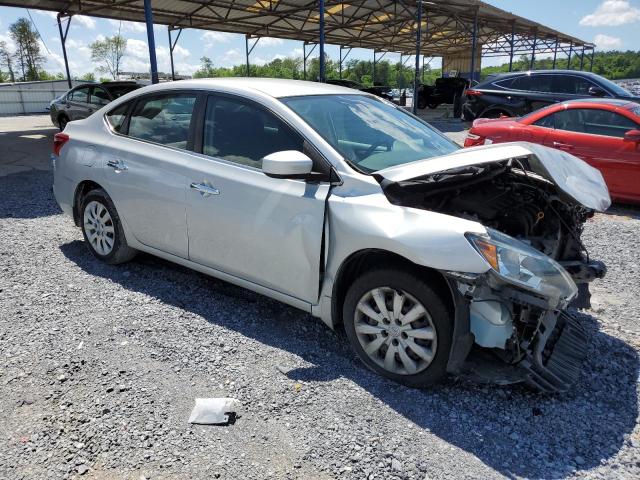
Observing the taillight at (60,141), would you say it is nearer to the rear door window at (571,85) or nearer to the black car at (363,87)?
the rear door window at (571,85)

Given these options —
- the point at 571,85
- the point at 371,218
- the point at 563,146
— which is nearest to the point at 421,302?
the point at 371,218

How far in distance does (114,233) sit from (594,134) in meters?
6.10

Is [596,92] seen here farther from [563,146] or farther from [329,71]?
[329,71]

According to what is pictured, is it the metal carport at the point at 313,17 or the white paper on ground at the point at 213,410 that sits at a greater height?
the metal carport at the point at 313,17

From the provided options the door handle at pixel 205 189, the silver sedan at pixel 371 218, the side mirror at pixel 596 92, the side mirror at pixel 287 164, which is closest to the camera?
the silver sedan at pixel 371 218

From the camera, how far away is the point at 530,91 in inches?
450

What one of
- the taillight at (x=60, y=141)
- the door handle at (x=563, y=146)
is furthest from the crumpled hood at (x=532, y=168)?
the door handle at (x=563, y=146)

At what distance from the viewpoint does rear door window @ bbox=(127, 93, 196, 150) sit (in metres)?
3.67

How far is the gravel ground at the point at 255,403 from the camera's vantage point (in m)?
2.20

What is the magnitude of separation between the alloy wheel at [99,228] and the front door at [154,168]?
284 mm

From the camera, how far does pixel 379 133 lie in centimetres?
345

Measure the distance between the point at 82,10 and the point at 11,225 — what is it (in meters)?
13.7

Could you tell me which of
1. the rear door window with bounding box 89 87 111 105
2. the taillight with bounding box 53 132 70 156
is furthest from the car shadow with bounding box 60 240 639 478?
the rear door window with bounding box 89 87 111 105

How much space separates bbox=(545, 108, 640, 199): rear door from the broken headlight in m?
4.53
